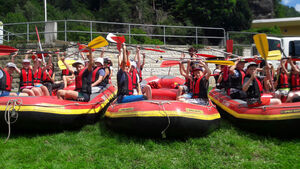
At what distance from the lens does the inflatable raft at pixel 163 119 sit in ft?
13.7

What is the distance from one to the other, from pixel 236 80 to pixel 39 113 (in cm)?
416

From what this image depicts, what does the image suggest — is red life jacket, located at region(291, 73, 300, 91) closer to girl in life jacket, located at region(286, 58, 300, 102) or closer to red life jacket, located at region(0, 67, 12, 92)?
girl in life jacket, located at region(286, 58, 300, 102)

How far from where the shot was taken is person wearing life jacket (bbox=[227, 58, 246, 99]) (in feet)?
18.9

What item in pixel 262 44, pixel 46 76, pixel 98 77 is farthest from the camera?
pixel 46 76

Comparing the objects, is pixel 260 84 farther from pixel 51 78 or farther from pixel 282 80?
pixel 51 78

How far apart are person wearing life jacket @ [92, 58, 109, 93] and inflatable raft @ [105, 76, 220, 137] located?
1.72 metres

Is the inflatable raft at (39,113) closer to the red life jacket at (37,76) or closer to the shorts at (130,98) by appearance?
the shorts at (130,98)

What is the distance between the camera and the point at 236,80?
5887mm

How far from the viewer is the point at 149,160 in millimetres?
3881

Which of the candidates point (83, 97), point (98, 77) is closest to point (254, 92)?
point (83, 97)

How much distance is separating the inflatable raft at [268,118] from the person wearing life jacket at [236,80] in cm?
42

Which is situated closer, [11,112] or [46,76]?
[11,112]

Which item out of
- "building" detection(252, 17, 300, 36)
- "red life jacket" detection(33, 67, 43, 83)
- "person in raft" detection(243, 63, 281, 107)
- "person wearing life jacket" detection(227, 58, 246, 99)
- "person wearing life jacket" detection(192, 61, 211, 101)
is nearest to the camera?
"person in raft" detection(243, 63, 281, 107)

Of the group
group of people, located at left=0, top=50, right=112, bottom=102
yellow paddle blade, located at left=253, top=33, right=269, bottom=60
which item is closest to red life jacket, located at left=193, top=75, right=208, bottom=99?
yellow paddle blade, located at left=253, top=33, right=269, bottom=60
